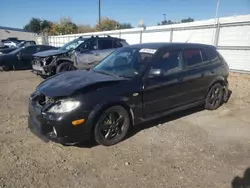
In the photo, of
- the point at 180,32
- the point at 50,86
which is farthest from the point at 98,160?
the point at 180,32

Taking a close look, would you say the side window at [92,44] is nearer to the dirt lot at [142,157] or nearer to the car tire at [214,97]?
the dirt lot at [142,157]

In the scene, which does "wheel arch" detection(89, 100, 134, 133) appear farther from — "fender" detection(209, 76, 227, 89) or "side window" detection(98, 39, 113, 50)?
"side window" detection(98, 39, 113, 50)

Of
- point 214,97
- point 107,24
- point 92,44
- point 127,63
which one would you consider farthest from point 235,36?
point 107,24

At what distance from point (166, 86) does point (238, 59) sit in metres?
7.36

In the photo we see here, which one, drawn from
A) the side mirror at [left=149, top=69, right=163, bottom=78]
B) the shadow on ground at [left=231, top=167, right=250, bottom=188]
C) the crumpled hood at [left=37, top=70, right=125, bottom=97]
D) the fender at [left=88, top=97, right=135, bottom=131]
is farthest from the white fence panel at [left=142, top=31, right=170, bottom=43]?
the shadow on ground at [left=231, top=167, right=250, bottom=188]

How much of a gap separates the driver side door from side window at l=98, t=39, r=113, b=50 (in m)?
5.96

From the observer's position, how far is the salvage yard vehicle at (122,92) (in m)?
3.56

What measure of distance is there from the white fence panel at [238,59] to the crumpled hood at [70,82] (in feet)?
26.2

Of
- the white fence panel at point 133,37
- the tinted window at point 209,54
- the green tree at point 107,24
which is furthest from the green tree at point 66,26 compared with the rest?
the tinted window at point 209,54

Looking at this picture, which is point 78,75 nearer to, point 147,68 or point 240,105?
point 147,68

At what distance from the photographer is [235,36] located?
10445mm

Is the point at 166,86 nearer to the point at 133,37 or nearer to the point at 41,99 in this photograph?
the point at 41,99

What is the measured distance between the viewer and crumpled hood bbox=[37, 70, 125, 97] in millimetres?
3684

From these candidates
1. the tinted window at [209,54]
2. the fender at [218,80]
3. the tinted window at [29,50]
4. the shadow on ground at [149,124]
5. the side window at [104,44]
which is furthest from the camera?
the tinted window at [29,50]
